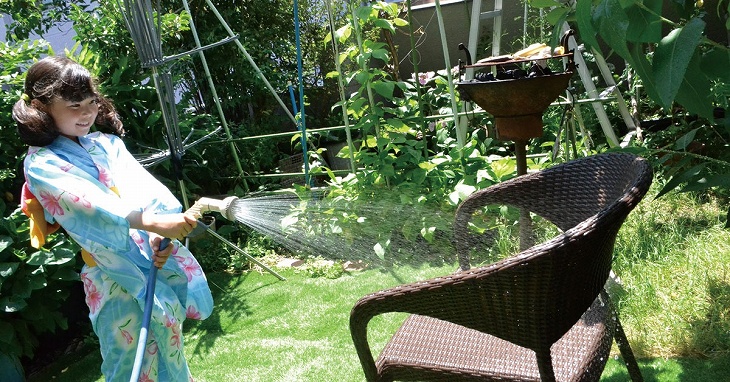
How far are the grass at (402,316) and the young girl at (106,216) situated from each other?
0.82m

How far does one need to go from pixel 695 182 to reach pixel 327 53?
4808 millimetres

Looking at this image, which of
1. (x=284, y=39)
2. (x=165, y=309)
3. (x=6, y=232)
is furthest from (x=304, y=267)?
(x=284, y=39)

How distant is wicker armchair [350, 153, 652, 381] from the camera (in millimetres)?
1476

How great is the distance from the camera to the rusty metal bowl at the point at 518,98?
112 inches

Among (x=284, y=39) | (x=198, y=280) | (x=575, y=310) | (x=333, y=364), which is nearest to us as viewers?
(x=575, y=310)

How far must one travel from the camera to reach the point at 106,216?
188 cm

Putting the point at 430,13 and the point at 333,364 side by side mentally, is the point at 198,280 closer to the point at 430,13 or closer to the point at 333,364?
the point at 333,364

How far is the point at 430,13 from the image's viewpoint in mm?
6445

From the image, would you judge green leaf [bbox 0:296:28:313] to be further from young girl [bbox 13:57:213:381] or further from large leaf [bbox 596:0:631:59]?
large leaf [bbox 596:0:631:59]

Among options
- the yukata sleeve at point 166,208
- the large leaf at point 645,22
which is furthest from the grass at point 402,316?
the large leaf at point 645,22

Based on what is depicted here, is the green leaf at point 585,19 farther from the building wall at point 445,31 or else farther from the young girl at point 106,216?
the building wall at point 445,31

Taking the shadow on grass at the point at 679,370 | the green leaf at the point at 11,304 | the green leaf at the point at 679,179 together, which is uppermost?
the green leaf at the point at 679,179

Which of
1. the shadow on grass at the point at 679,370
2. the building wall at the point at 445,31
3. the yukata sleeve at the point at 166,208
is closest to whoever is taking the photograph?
the yukata sleeve at the point at 166,208

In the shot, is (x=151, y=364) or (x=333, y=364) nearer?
(x=151, y=364)
